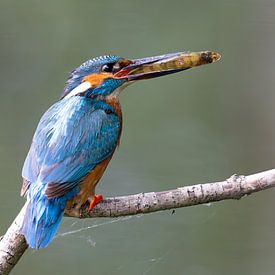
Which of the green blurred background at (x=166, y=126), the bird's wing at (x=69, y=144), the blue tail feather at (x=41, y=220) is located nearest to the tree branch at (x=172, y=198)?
the blue tail feather at (x=41, y=220)

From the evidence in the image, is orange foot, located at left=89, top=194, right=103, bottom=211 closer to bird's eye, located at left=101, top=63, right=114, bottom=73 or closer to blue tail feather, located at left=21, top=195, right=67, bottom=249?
blue tail feather, located at left=21, top=195, right=67, bottom=249

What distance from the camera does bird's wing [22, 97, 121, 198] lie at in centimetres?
323

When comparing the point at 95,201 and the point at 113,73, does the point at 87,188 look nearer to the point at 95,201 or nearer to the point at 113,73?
the point at 95,201

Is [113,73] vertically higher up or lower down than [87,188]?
higher up

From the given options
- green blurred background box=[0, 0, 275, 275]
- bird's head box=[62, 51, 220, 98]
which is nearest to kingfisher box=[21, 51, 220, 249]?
bird's head box=[62, 51, 220, 98]

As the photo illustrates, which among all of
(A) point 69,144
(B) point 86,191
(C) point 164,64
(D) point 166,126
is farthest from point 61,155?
(D) point 166,126

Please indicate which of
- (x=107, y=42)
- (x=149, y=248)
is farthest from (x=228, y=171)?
(x=107, y=42)

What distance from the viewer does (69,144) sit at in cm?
331

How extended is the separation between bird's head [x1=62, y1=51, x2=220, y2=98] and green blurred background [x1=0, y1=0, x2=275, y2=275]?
52.8 inches

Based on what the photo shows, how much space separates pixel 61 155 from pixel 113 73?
1.35ft

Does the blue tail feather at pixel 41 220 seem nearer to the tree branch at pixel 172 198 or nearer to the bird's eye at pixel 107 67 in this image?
the tree branch at pixel 172 198

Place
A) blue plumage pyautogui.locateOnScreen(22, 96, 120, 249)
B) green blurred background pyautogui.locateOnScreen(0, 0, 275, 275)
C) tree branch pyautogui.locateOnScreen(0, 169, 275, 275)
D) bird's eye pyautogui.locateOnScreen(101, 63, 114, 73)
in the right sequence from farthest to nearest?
green blurred background pyautogui.locateOnScreen(0, 0, 275, 275), bird's eye pyautogui.locateOnScreen(101, 63, 114, 73), blue plumage pyautogui.locateOnScreen(22, 96, 120, 249), tree branch pyautogui.locateOnScreen(0, 169, 275, 275)

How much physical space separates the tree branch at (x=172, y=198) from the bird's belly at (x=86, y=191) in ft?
0.65

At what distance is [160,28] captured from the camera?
511 centimetres
